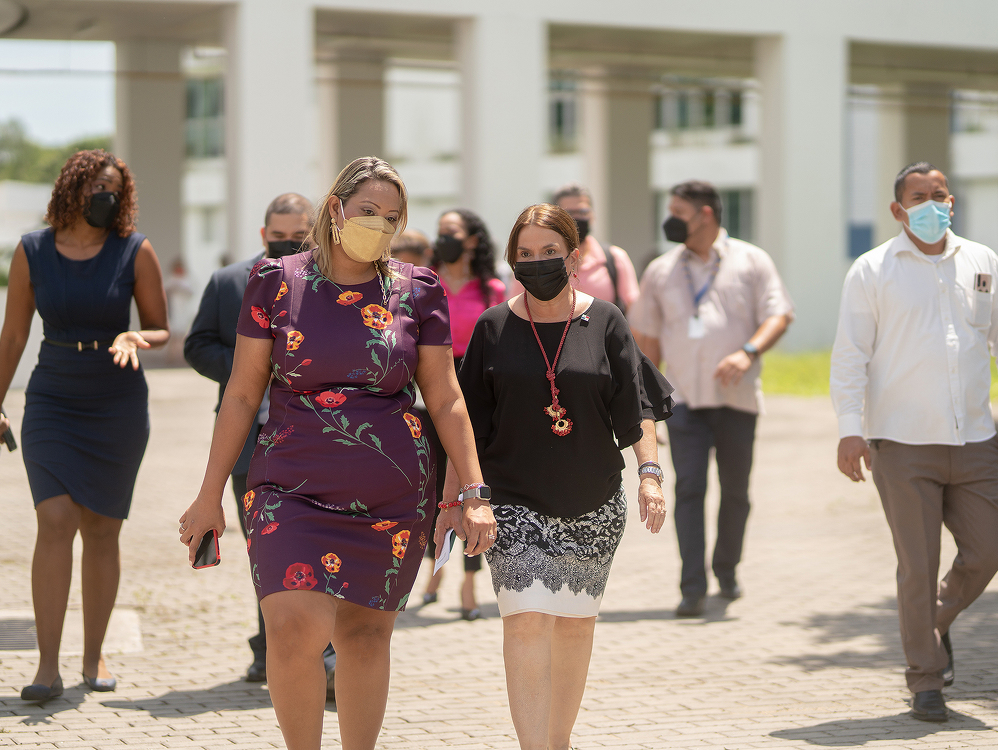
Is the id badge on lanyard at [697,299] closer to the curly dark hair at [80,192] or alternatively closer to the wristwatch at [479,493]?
the curly dark hair at [80,192]

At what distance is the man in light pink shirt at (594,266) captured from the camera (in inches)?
317

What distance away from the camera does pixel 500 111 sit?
2239cm

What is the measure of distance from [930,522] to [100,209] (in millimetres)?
3705

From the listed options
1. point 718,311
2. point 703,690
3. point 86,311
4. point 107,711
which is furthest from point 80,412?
point 718,311

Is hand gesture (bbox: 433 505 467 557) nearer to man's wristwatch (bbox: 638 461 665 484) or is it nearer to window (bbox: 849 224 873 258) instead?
man's wristwatch (bbox: 638 461 665 484)

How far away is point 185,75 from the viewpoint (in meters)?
25.8

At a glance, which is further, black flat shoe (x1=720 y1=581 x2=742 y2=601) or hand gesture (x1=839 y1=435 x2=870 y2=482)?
black flat shoe (x1=720 y1=581 x2=742 y2=601)

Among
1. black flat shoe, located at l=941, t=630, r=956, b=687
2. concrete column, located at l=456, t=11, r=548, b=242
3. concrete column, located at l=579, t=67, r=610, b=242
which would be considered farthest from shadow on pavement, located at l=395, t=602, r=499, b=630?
concrete column, located at l=579, t=67, r=610, b=242

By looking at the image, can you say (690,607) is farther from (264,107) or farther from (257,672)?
(264,107)

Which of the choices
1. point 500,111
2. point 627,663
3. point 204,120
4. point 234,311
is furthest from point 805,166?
point 204,120

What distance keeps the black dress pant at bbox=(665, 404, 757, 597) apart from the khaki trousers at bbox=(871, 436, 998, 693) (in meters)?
2.20

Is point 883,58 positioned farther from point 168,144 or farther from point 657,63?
point 168,144

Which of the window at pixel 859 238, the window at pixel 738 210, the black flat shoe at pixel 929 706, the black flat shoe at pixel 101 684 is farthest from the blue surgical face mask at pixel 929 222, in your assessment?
the window at pixel 738 210

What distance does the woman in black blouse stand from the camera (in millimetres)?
4457
